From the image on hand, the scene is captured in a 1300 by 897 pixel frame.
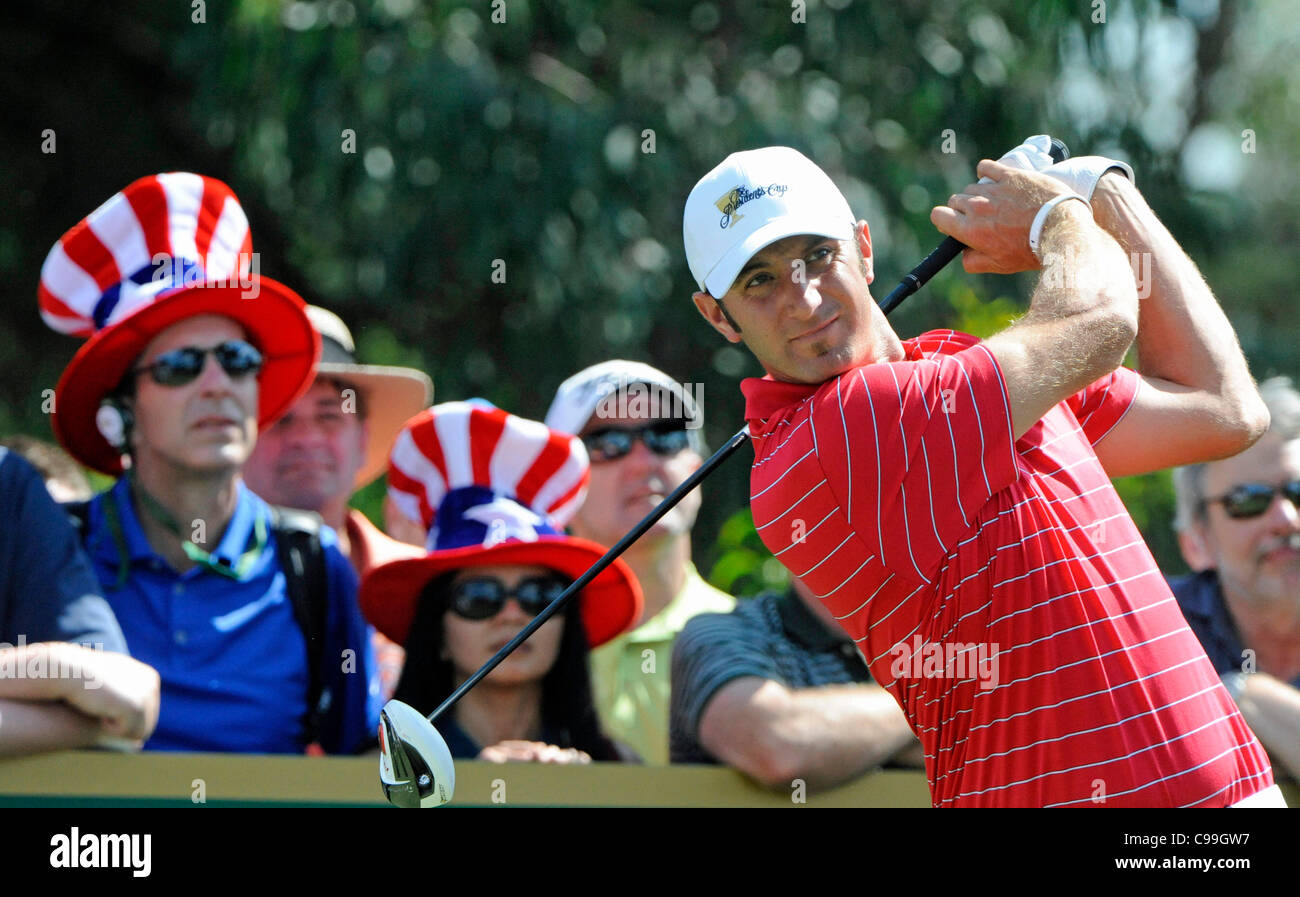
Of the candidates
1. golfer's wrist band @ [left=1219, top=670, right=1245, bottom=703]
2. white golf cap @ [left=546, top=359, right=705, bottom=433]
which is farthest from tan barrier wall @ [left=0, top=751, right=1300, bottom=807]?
white golf cap @ [left=546, top=359, right=705, bottom=433]

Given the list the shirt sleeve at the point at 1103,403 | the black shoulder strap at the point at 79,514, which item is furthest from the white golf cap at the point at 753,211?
the black shoulder strap at the point at 79,514

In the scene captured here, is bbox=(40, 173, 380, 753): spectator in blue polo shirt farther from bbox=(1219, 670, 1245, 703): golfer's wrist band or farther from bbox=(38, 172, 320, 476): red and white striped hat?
bbox=(1219, 670, 1245, 703): golfer's wrist band

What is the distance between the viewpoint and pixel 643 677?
4.14 m

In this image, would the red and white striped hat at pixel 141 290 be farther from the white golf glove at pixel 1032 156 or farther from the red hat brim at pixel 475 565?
the white golf glove at pixel 1032 156

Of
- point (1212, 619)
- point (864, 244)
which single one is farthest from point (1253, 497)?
point (864, 244)

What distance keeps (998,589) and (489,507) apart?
1855mm

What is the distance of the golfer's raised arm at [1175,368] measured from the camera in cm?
267

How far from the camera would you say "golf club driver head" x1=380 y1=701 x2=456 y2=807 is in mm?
2703

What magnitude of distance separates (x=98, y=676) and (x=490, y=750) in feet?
2.79

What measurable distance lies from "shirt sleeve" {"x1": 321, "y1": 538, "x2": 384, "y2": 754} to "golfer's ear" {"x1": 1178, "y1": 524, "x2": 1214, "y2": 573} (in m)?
1.98

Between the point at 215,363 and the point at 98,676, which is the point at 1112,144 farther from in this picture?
the point at 98,676

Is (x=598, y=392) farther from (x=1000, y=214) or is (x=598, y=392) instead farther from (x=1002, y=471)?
(x=1002, y=471)

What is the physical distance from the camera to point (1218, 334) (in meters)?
2.71
